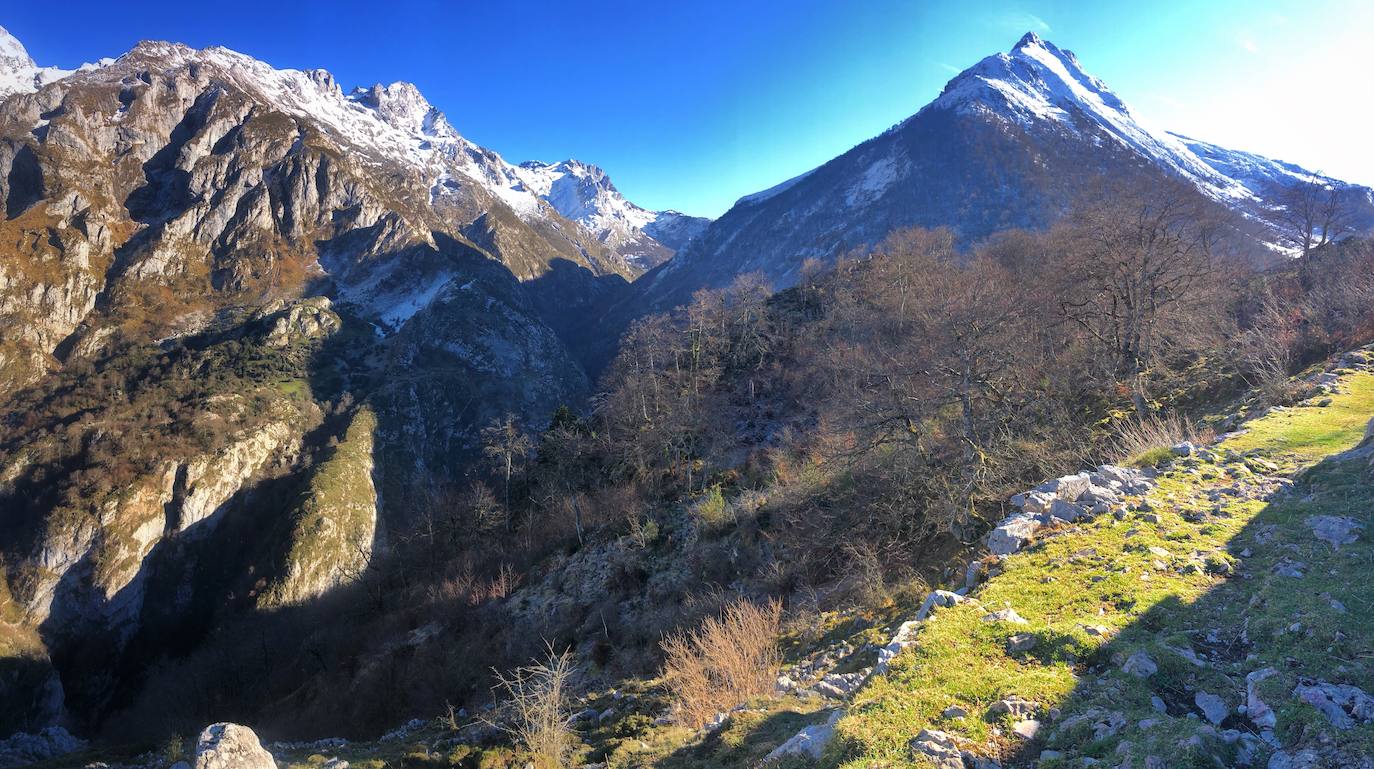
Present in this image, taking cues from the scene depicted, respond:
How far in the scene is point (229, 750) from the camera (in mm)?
8859

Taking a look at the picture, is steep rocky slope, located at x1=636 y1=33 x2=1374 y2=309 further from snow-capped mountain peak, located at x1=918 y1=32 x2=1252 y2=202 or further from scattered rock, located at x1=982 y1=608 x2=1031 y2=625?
scattered rock, located at x1=982 y1=608 x2=1031 y2=625

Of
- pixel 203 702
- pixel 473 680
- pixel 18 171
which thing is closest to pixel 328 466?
pixel 203 702

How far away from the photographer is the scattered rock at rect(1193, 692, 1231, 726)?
4.21 metres

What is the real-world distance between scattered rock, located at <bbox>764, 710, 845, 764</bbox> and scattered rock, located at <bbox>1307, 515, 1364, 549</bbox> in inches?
252

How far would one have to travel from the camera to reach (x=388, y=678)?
1047 inches

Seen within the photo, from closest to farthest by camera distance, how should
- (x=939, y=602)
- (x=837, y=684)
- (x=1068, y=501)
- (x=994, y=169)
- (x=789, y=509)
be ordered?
1. (x=939, y=602)
2. (x=837, y=684)
3. (x=1068, y=501)
4. (x=789, y=509)
5. (x=994, y=169)

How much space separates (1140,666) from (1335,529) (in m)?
4.18

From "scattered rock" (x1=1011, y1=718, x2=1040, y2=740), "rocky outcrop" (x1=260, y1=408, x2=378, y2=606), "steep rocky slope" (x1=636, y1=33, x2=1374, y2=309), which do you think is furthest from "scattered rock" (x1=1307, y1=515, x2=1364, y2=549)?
"steep rocky slope" (x1=636, y1=33, x2=1374, y2=309)

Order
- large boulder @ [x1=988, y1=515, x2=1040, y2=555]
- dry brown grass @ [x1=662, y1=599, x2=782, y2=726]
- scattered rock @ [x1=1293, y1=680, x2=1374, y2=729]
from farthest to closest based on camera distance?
1. dry brown grass @ [x1=662, y1=599, x2=782, y2=726]
2. large boulder @ [x1=988, y1=515, x2=1040, y2=555]
3. scattered rock @ [x1=1293, y1=680, x2=1374, y2=729]

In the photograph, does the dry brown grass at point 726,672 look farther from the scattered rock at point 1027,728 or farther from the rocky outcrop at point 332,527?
the rocky outcrop at point 332,527

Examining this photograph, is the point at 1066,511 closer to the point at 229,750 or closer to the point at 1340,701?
the point at 1340,701

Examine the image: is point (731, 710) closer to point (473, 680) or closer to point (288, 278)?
point (473, 680)

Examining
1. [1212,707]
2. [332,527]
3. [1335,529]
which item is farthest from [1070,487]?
[332,527]

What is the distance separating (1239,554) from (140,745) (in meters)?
34.7
